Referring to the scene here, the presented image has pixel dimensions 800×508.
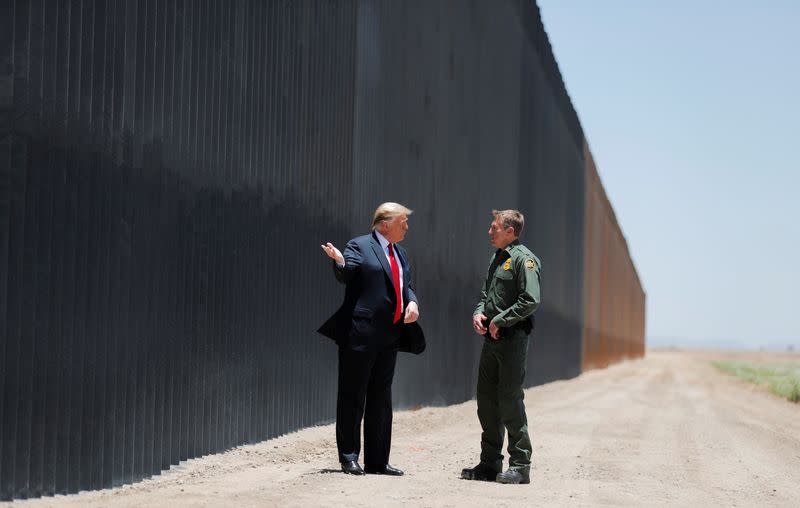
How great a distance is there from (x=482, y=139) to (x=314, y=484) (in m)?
12.1

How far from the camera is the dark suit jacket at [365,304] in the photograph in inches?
304

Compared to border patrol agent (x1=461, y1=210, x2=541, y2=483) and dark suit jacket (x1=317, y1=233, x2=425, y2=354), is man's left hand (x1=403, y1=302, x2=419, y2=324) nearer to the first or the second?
dark suit jacket (x1=317, y1=233, x2=425, y2=354)

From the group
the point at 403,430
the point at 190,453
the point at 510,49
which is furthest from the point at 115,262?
the point at 510,49

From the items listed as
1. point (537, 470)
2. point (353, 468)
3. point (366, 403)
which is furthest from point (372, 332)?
point (537, 470)

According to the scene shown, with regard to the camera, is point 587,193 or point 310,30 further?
point 587,193

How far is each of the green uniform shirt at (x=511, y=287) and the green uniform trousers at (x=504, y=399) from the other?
18 cm

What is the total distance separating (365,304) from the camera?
305 inches

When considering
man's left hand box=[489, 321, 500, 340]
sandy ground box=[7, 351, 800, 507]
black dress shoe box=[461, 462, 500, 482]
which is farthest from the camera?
black dress shoe box=[461, 462, 500, 482]

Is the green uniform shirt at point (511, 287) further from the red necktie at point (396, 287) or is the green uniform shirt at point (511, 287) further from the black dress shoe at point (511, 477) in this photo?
the black dress shoe at point (511, 477)

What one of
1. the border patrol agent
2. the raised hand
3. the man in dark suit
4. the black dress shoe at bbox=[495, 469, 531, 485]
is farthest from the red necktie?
the black dress shoe at bbox=[495, 469, 531, 485]

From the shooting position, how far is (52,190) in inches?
247

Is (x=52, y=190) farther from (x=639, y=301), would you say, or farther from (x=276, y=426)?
(x=639, y=301)

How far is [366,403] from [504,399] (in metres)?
1.03

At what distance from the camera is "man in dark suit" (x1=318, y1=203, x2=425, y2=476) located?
305 inches
